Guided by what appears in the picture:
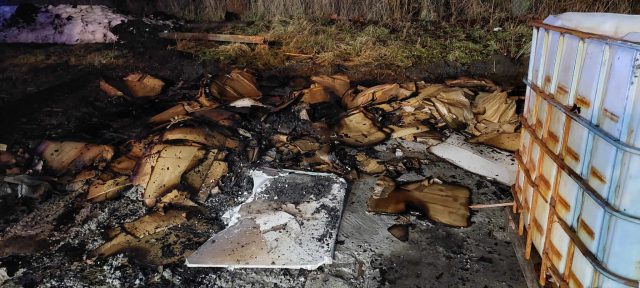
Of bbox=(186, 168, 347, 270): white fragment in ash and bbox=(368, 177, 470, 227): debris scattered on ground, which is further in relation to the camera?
bbox=(368, 177, 470, 227): debris scattered on ground

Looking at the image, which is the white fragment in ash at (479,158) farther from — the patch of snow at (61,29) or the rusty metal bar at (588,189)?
the patch of snow at (61,29)

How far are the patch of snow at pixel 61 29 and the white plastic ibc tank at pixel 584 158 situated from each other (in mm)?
7649

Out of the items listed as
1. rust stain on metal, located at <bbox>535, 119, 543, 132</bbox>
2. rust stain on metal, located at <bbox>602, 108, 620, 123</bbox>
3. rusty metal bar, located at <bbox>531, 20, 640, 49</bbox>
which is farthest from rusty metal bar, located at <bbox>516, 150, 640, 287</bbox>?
rusty metal bar, located at <bbox>531, 20, 640, 49</bbox>

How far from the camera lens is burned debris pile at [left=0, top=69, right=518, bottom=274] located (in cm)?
329

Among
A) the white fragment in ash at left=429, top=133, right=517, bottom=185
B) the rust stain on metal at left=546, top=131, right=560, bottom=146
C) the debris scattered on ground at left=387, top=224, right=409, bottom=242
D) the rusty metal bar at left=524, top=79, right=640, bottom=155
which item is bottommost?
the debris scattered on ground at left=387, top=224, right=409, bottom=242

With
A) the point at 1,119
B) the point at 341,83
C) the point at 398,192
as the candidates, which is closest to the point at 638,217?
the point at 398,192

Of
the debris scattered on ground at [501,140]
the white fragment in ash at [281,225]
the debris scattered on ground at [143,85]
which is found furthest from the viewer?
the debris scattered on ground at [143,85]

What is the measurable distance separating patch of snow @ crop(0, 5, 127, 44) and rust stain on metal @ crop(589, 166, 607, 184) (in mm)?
8052

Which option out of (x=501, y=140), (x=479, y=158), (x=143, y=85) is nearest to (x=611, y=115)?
(x=479, y=158)

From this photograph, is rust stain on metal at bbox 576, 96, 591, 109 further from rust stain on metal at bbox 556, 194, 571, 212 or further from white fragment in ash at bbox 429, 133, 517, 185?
white fragment in ash at bbox 429, 133, 517, 185

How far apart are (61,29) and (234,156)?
6015 mm

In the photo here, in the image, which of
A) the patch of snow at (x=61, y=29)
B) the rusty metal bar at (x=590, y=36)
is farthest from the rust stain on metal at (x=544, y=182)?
the patch of snow at (x=61, y=29)

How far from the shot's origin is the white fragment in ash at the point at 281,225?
288 centimetres

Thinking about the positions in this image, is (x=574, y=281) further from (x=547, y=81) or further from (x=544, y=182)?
(x=547, y=81)
